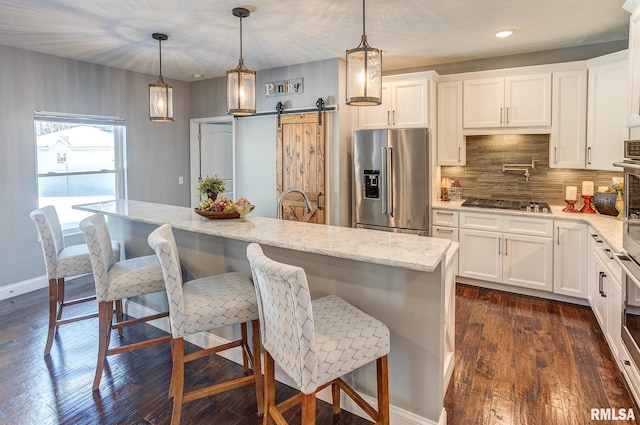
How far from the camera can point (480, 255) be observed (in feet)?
13.9

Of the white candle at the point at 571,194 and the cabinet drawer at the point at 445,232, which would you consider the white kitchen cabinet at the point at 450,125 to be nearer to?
the cabinet drawer at the point at 445,232

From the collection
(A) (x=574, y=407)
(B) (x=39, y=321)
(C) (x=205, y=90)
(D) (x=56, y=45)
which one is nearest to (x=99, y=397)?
(B) (x=39, y=321)

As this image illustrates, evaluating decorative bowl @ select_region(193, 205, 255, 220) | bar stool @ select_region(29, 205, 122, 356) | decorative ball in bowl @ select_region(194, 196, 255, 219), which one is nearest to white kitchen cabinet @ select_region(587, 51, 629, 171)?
decorative ball in bowl @ select_region(194, 196, 255, 219)

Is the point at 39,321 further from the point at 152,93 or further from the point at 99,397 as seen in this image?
the point at 152,93

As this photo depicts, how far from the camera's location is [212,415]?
2.21 m

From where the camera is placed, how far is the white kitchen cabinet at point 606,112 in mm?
3494

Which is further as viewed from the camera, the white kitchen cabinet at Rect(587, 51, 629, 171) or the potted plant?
the white kitchen cabinet at Rect(587, 51, 629, 171)

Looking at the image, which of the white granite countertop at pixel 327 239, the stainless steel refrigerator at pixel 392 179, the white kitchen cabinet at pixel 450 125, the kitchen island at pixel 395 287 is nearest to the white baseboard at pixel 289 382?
the kitchen island at pixel 395 287

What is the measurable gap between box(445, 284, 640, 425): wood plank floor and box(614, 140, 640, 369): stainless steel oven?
387 mm

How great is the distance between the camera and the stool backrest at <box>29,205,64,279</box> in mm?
2812

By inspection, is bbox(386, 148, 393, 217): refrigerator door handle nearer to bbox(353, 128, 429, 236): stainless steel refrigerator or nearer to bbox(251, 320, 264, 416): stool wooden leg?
bbox(353, 128, 429, 236): stainless steel refrigerator

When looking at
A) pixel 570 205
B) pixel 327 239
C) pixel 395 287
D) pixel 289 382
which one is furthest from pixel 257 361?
pixel 570 205

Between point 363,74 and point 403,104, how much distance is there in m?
2.51

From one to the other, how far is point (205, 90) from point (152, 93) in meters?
2.58
